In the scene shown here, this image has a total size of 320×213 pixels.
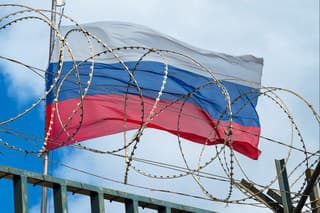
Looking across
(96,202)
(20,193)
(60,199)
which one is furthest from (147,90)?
(20,193)

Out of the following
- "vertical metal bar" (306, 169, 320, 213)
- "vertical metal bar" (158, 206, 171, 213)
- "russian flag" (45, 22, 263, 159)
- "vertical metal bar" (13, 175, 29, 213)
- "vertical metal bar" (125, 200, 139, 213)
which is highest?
"russian flag" (45, 22, 263, 159)

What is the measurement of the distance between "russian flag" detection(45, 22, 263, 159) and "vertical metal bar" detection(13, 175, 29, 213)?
2.97m

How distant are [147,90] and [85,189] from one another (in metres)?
6.19

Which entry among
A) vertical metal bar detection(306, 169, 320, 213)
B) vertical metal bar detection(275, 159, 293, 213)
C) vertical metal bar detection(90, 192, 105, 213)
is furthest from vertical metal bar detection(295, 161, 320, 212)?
vertical metal bar detection(90, 192, 105, 213)

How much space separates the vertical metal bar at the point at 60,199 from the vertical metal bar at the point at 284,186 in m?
4.11

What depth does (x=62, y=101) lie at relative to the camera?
21.5 meters

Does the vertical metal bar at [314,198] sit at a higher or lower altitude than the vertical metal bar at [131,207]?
higher

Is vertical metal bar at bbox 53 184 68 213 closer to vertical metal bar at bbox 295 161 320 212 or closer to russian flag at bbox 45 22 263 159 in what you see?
russian flag at bbox 45 22 263 159

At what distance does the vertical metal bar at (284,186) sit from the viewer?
18.1m

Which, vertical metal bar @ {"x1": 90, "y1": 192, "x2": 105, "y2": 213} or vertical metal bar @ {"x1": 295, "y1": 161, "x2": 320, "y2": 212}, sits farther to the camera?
vertical metal bar @ {"x1": 90, "y1": 192, "x2": 105, "y2": 213}

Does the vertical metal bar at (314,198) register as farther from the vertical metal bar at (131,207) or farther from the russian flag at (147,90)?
the vertical metal bar at (131,207)

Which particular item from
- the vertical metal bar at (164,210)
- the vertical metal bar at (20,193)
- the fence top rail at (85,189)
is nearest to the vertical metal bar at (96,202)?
the fence top rail at (85,189)

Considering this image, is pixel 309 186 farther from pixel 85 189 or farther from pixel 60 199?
pixel 60 199

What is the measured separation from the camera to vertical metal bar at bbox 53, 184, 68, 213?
16547mm
